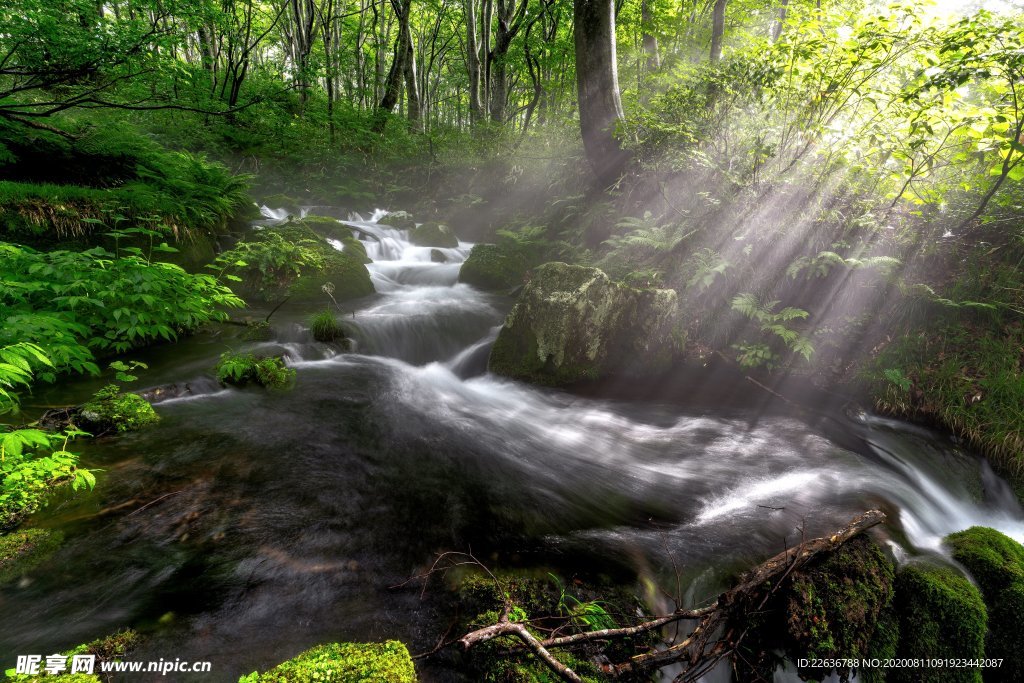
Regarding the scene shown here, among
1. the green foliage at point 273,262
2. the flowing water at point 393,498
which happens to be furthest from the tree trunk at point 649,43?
the flowing water at point 393,498

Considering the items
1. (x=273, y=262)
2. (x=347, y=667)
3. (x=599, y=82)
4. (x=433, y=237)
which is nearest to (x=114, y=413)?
(x=347, y=667)

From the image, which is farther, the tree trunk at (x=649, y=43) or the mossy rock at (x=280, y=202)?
the tree trunk at (x=649, y=43)

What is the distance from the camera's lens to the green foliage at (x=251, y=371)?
494 centimetres

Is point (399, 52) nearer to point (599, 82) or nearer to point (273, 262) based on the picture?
point (599, 82)

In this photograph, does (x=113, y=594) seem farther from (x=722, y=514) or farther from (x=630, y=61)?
(x=630, y=61)

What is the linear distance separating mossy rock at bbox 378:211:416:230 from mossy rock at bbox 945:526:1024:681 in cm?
1381

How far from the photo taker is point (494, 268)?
10.1 metres

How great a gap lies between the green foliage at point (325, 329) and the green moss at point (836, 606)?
6.45 meters

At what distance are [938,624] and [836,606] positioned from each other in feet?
2.67

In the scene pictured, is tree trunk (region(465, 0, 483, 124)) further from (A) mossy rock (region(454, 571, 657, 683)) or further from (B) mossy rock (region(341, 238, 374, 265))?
(A) mossy rock (region(454, 571, 657, 683))

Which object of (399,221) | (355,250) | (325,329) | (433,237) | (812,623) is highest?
(399,221)

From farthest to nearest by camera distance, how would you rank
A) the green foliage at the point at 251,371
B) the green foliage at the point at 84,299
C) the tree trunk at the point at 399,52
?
the tree trunk at the point at 399,52
the green foliage at the point at 251,371
the green foliage at the point at 84,299

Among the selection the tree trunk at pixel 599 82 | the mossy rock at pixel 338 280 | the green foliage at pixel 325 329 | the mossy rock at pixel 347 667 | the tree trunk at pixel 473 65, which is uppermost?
the tree trunk at pixel 473 65

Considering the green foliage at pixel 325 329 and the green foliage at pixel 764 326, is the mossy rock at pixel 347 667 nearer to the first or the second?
the green foliage at pixel 325 329
